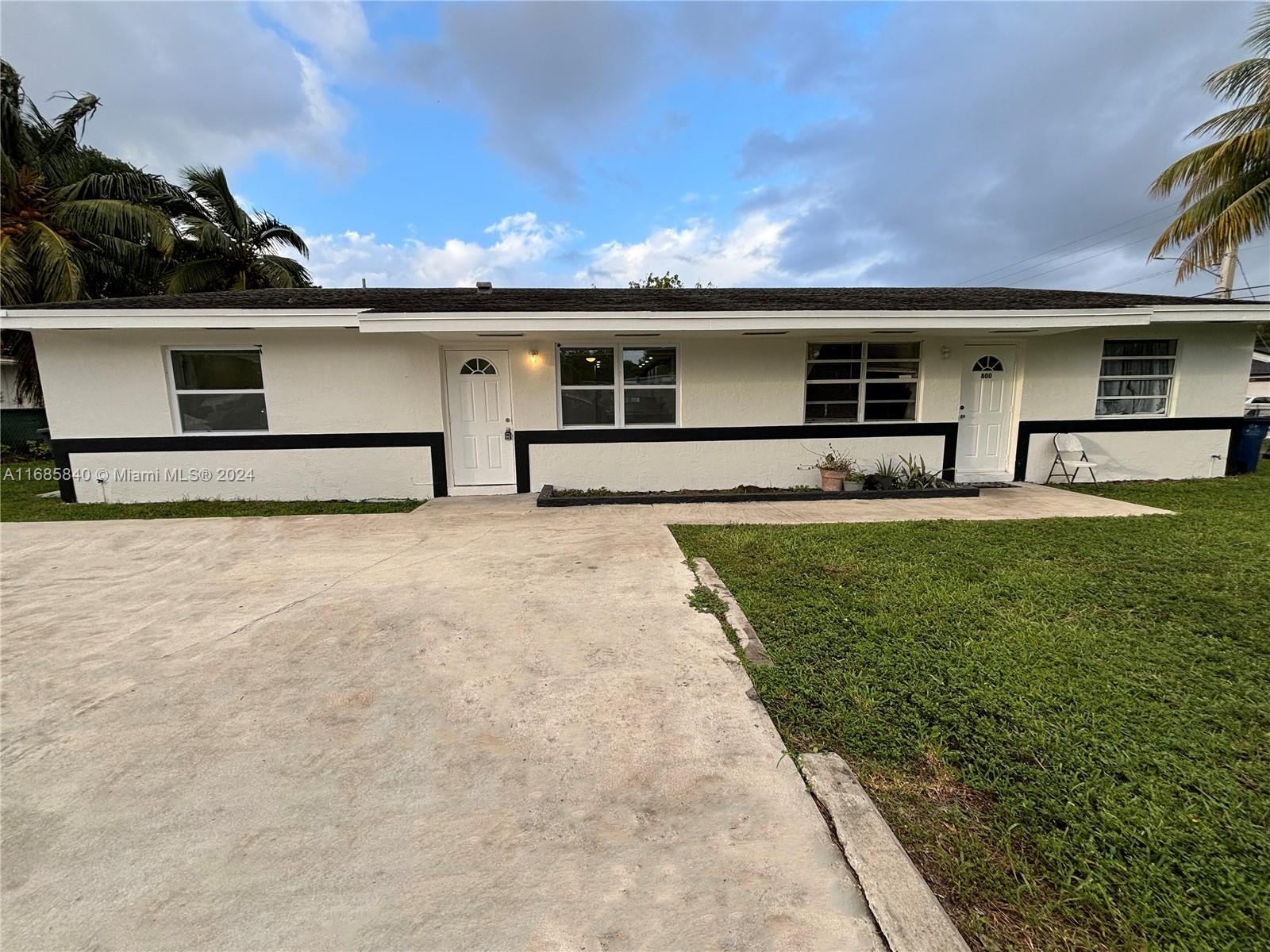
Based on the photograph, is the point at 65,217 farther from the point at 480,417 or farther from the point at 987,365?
the point at 987,365

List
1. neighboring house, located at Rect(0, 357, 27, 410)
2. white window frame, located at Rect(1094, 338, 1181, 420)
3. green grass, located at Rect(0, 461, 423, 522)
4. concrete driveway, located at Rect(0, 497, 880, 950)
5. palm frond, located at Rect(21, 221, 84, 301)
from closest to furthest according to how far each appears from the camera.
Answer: concrete driveway, located at Rect(0, 497, 880, 950)
green grass, located at Rect(0, 461, 423, 522)
white window frame, located at Rect(1094, 338, 1181, 420)
palm frond, located at Rect(21, 221, 84, 301)
neighboring house, located at Rect(0, 357, 27, 410)

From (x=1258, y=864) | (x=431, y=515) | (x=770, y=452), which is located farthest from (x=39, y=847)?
(x=770, y=452)

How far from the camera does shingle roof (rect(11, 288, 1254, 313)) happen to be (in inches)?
313

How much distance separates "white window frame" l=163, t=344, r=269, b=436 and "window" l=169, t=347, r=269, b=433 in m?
0.01

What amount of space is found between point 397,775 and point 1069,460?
11.0 m

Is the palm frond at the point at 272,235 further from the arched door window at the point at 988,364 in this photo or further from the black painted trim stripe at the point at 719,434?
the arched door window at the point at 988,364

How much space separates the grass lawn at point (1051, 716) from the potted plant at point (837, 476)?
3.05 meters

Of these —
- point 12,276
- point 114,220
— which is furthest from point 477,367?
point 114,220

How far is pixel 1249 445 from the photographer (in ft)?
31.7

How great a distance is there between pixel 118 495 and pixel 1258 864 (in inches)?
467

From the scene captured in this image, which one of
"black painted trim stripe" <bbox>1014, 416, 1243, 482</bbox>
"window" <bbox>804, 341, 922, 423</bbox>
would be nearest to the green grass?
"window" <bbox>804, 341, 922, 423</bbox>

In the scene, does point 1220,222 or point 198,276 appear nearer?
point 1220,222

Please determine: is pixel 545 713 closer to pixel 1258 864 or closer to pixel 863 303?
pixel 1258 864

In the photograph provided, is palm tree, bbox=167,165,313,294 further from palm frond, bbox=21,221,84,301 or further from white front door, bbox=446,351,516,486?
white front door, bbox=446,351,516,486
